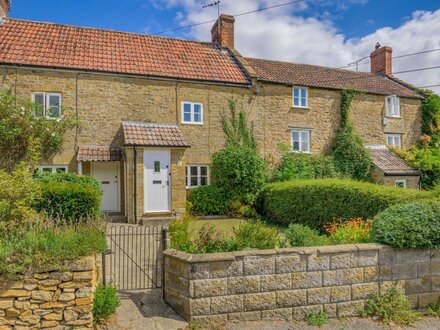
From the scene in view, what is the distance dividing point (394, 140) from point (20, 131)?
72.0 ft

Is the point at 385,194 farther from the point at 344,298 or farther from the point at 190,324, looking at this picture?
the point at 190,324

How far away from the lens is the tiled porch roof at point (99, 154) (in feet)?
46.2

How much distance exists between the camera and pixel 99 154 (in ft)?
47.3

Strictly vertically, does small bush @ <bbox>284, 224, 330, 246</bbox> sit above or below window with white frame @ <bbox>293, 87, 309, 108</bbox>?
below

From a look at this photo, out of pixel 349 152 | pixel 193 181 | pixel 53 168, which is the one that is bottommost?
pixel 193 181

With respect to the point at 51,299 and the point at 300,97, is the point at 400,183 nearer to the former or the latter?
the point at 300,97

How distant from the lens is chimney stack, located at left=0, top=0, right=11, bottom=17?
1572 cm

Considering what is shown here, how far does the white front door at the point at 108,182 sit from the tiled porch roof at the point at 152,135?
1785mm

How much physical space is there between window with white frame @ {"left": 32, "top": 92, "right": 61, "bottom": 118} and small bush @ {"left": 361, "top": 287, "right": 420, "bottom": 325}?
13.6m

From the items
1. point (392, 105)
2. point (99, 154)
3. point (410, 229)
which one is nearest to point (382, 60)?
point (392, 105)

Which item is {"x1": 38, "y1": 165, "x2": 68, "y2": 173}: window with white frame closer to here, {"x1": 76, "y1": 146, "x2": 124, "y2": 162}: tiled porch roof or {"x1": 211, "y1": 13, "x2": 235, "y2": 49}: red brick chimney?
{"x1": 76, "y1": 146, "x2": 124, "y2": 162}: tiled porch roof

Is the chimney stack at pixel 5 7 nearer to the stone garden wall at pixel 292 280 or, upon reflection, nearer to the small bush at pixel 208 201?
the small bush at pixel 208 201

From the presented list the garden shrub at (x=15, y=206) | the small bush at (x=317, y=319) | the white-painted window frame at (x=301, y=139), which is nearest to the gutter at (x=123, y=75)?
the white-painted window frame at (x=301, y=139)

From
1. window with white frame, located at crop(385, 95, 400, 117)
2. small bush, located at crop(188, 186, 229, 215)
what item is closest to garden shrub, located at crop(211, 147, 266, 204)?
small bush, located at crop(188, 186, 229, 215)
